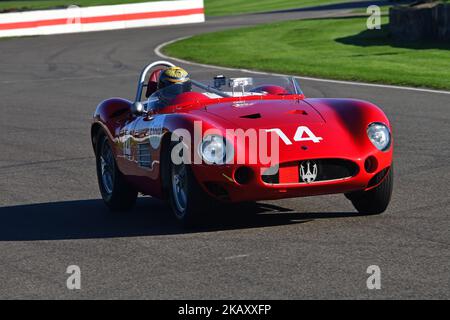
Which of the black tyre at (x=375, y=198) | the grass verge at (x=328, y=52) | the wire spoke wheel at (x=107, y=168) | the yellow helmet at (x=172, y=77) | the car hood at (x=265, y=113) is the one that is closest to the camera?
the car hood at (x=265, y=113)

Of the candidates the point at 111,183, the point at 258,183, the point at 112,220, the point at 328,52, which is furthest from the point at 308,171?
the point at 328,52

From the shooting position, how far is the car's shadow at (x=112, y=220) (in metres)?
8.98

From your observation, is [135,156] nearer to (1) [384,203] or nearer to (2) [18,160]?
(1) [384,203]

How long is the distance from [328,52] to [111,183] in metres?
18.8

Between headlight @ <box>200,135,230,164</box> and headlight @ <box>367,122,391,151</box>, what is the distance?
114cm

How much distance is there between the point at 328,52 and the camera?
2892cm

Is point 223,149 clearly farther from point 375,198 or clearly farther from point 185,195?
point 375,198

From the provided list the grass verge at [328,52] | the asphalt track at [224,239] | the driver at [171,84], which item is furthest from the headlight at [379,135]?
the grass verge at [328,52]

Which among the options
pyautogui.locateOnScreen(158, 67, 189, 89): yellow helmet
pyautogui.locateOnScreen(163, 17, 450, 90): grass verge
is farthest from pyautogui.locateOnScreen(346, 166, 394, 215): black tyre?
pyautogui.locateOnScreen(163, 17, 450, 90): grass verge

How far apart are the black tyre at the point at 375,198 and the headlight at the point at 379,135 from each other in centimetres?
24

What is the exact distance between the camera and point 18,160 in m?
13.8

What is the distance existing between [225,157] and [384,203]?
1395 millimetres

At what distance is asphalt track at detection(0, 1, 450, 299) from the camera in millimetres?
6852

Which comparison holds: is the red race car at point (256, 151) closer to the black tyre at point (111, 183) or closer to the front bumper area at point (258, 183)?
the front bumper area at point (258, 183)
